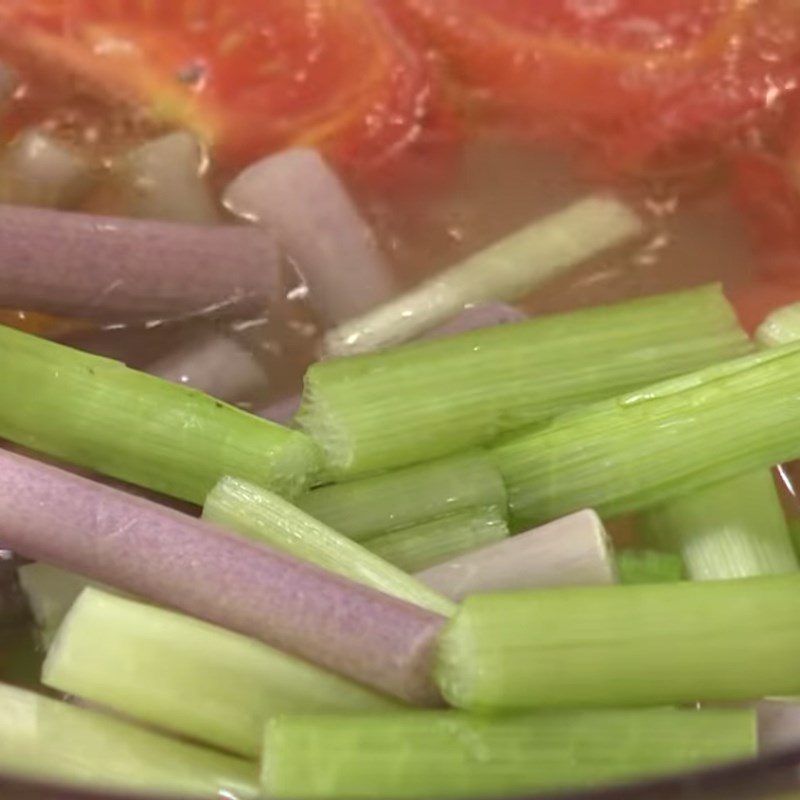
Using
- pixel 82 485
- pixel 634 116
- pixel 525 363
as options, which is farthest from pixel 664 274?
pixel 82 485

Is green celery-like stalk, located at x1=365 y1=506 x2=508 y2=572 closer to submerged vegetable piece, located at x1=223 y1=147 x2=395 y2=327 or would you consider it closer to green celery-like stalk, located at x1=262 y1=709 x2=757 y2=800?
green celery-like stalk, located at x1=262 y1=709 x2=757 y2=800

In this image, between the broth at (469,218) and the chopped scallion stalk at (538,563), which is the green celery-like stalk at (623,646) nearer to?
the chopped scallion stalk at (538,563)

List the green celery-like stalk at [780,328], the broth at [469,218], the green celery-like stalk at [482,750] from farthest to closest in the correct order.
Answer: the broth at [469,218], the green celery-like stalk at [780,328], the green celery-like stalk at [482,750]

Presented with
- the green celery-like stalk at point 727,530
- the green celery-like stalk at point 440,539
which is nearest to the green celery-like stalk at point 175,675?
the green celery-like stalk at point 440,539

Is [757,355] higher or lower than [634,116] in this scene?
lower

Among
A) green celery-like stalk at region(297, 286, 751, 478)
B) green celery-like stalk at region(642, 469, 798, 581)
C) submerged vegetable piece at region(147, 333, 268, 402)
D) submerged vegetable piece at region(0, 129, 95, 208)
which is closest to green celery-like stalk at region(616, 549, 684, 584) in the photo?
green celery-like stalk at region(642, 469, 798, 581)

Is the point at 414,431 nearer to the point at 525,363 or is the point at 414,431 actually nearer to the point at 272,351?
the point at 525,363

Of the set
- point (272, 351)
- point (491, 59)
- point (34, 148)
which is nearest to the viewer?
point (272, 351)
